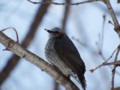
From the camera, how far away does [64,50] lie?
346 cm

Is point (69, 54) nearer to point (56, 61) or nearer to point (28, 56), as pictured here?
point (56, 61)

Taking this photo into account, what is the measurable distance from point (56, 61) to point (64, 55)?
0.58ft

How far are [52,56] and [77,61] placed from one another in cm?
28

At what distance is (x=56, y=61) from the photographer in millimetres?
3252

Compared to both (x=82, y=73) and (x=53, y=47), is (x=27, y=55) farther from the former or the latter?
(x=53, y=47)

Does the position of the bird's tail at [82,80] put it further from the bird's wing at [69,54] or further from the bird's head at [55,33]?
the bird's head at [55,33]

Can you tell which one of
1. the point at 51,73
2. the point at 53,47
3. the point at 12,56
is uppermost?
the point at 51,73

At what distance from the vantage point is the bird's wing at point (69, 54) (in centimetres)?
315

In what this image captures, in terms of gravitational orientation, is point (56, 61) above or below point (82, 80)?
below

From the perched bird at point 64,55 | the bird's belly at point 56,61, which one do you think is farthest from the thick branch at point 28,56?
the bird's belly at point 56,61

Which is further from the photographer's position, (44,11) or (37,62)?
(44,11)

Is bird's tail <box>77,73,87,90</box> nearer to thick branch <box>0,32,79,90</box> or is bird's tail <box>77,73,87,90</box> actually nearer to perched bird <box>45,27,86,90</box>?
perched bird <box>45,27,86,90</box>

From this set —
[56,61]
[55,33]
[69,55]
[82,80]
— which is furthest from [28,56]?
[55,33]

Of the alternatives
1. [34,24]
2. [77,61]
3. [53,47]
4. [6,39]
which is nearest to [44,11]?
[34,24]
